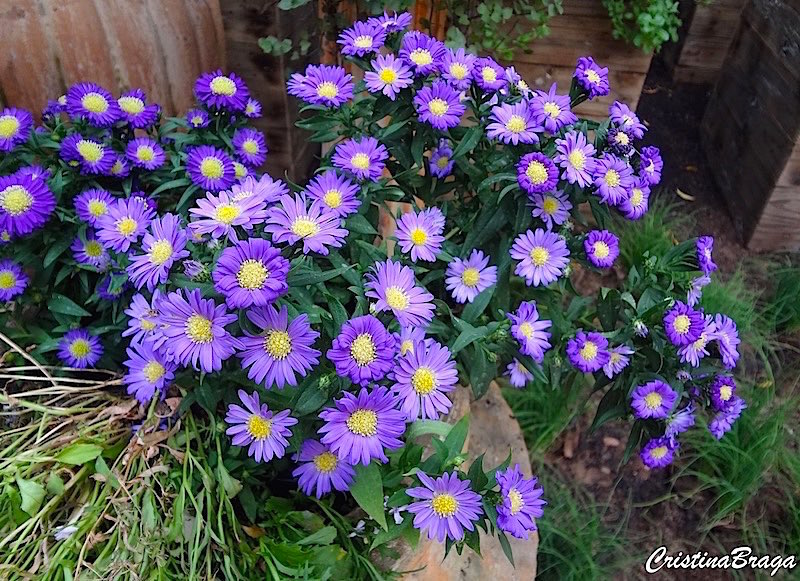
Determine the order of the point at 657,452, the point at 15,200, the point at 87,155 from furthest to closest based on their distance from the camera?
the point at 657,452, the point at 87,155, the point at 15,200

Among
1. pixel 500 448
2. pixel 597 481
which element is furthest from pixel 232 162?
pixel 597 481

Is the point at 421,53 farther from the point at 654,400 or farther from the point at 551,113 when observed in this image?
the point at 654,400

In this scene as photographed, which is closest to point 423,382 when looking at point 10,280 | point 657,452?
point 657,452

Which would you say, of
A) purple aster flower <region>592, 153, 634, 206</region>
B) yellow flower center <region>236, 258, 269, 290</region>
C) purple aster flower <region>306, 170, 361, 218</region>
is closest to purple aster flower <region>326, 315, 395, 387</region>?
yellow flower center <region>236, 258, 269, 290</region>

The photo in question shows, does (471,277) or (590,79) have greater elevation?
(590,79)

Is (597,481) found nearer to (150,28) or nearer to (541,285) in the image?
(541,285)

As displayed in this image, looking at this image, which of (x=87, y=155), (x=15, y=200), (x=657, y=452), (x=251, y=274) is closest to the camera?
(x=251, y=274)

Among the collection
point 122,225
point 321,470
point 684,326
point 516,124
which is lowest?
point 321,470

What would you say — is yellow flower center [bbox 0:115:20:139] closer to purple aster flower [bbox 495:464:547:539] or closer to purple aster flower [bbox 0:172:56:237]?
purple aster flower [bbox 0:172:56:237]
